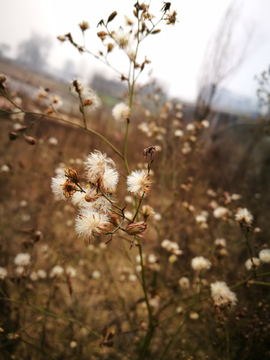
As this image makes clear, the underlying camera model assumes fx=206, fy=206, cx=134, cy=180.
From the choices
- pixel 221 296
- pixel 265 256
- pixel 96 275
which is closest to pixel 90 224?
pixel 221 296

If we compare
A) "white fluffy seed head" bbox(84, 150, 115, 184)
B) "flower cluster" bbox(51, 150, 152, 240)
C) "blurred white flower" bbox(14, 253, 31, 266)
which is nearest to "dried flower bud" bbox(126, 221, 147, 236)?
"flower cluster" bbox(51, 150, 152, 240)

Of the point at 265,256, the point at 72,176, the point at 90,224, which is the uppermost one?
the point at 265,256

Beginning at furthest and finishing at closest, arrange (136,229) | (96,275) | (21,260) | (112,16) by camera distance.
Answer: (96,275)
(21,260)
(112,16)
(136,229)

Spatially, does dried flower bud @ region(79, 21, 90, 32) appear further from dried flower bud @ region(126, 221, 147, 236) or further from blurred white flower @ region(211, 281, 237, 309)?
blurred white flower @ region(211, 281, 237, 309)

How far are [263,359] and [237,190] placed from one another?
424 cm

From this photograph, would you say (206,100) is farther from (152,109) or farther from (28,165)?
(28,165)

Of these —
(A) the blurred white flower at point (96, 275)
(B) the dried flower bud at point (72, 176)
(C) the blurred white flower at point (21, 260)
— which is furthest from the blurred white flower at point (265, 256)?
(A) the blurred white flower at point (96, 275)

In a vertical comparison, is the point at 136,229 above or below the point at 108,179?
below

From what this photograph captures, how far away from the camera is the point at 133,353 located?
2029mm

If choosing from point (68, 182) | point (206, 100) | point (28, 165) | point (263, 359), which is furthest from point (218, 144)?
point (68, 182)

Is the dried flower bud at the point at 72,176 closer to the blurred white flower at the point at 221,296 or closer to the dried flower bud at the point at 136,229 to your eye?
the dried flower bud at the point at 136,229

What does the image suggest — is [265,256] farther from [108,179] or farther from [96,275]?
[96,275]

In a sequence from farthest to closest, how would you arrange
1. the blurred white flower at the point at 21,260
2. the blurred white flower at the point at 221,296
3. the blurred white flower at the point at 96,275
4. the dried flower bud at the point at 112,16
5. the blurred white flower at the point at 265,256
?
the blurred white flower at the point at 96,275
the blurred white flower at the point at 21,260
the blurred white flower at the point at 265,256
the blurred white flower at the point at 221,296
the dried flower bud at the point at 112,16

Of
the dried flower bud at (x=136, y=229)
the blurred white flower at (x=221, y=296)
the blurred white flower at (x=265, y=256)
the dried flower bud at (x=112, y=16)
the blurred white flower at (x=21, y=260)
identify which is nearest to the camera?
the dried flower bud at (x=136, y=229)
